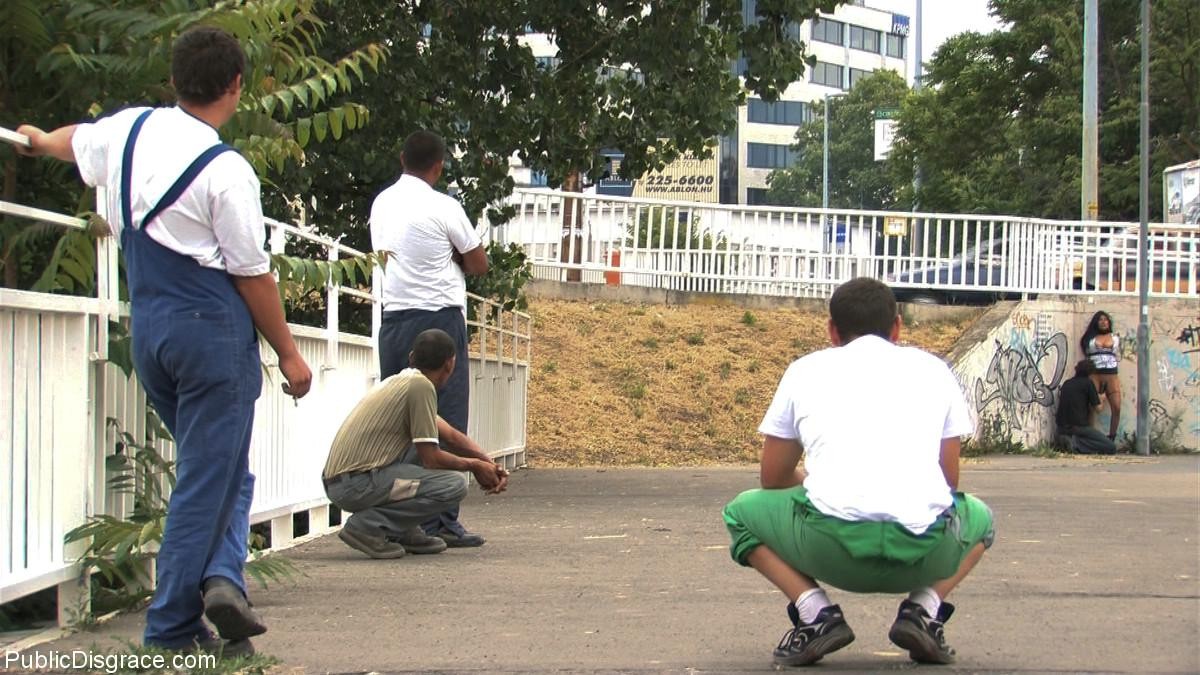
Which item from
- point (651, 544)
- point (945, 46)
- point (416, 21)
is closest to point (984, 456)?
point (416, 21)

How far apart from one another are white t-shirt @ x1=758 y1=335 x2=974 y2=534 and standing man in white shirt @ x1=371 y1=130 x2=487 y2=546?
3745mm

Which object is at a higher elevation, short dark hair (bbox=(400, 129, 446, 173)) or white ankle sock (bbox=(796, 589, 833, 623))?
short dark hair (bbox=(400, 129, 446, 173))

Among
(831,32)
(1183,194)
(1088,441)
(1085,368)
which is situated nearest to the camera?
(1088,441)

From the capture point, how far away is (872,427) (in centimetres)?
451

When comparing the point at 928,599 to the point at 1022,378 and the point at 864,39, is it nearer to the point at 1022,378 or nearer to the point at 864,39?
the point at 1022,378

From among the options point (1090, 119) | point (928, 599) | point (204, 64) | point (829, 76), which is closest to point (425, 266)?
point (204, 64)

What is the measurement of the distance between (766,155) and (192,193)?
104m

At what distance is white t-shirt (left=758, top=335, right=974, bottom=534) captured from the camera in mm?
4457

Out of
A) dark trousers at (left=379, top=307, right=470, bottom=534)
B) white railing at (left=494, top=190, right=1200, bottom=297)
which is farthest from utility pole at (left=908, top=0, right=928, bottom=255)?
dark trousers at (left=379, top=307, right=470, bottom=534)

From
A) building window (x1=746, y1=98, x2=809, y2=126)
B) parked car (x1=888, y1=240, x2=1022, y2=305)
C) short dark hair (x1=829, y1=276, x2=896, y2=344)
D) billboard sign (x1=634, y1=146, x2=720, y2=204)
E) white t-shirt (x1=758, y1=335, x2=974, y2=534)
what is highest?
building window (x1=746, y1=98, x2=809, y2=126)

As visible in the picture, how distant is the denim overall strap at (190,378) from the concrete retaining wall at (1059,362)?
16.9 m

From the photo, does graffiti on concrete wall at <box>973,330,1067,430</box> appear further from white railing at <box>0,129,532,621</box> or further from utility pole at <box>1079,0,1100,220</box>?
white railing at <box>0,129,532,621</box>

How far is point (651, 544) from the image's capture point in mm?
8312

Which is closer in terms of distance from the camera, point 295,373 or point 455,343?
point 295,373
